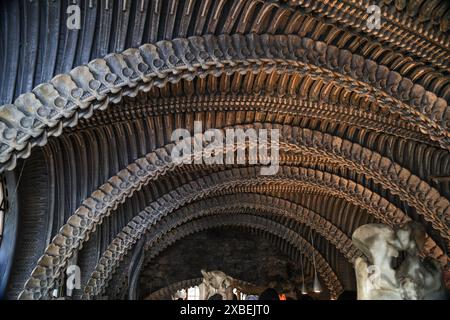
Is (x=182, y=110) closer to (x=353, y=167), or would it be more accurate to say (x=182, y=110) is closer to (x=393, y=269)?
(x=353, y=167)

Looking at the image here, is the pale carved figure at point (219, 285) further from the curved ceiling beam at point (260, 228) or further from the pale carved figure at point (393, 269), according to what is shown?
the pale carved figure at point (393, 269)

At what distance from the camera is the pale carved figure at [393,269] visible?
641cm

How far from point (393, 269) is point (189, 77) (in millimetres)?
4991

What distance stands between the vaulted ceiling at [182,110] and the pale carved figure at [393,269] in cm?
395

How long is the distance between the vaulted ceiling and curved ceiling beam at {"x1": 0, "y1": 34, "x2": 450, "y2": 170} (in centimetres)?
3

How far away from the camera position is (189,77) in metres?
9.24

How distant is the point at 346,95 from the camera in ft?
41.1

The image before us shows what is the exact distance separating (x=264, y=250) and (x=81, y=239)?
50.4ft

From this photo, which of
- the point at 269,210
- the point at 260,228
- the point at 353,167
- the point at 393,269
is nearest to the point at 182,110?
the point at 353,167

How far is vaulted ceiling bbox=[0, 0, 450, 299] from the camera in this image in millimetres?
7867

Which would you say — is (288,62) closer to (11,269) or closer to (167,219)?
(11,269)

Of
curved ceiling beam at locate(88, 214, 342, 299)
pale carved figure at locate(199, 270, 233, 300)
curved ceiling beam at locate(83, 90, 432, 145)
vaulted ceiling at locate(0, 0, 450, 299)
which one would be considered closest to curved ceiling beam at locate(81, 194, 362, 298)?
vaulted ceiling at locate(0, 0, 450, 299)

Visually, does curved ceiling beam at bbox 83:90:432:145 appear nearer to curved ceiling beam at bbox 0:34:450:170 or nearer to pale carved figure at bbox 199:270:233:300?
curved ceiling beam at bbox 0:34:450:170
